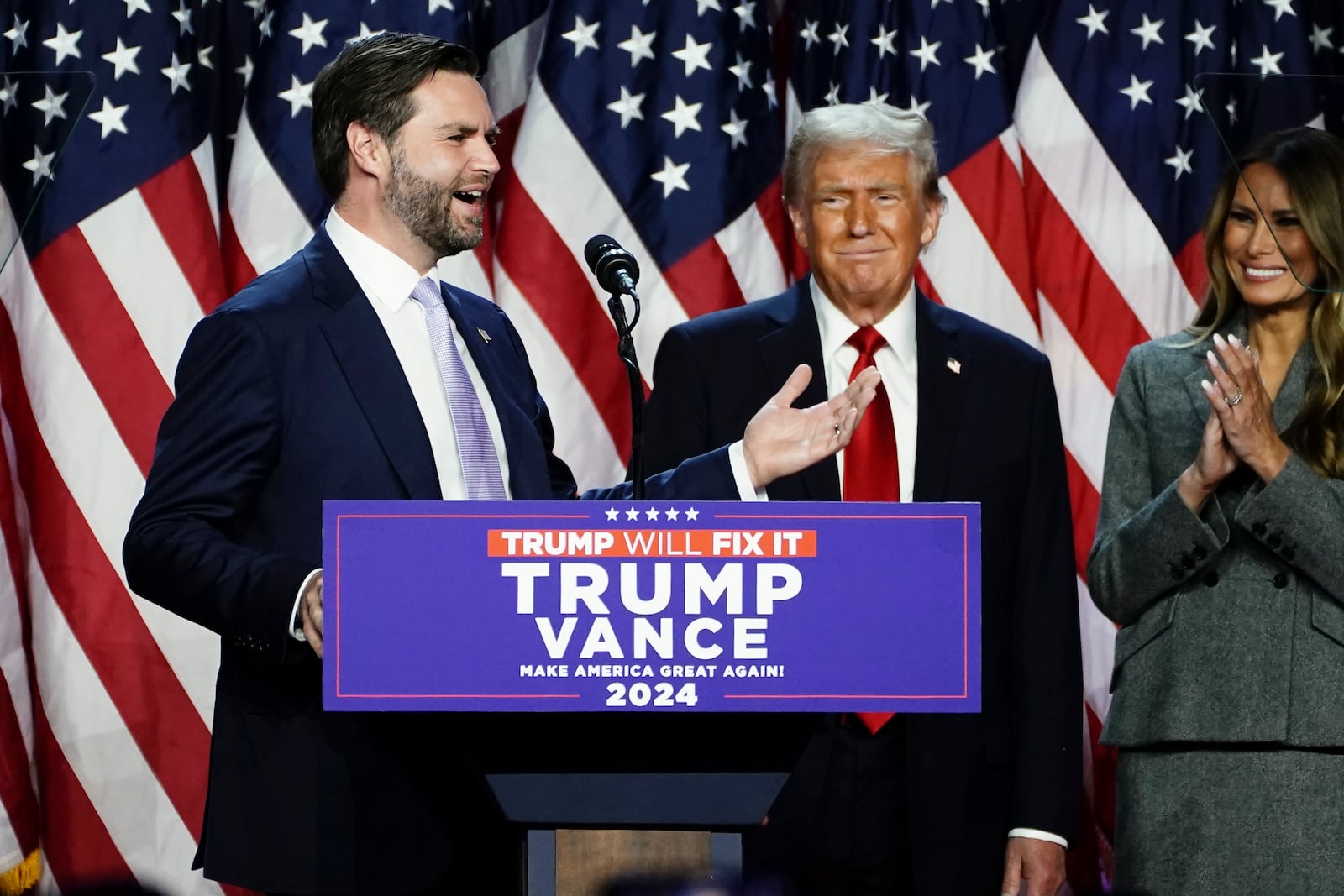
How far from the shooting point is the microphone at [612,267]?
1.85 m

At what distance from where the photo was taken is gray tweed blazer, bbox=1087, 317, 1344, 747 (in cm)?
244

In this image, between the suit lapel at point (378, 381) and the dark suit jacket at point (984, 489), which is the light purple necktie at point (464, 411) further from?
the dark suit jacket at point (984, 489)

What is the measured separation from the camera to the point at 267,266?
3.52 m

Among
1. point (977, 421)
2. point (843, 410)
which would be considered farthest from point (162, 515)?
point (977, 421)

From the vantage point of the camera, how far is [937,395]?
8.12 feet

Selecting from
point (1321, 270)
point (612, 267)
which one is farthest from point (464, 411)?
point (1321, 270)

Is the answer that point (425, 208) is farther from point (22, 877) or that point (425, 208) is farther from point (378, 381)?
point (22, 877)

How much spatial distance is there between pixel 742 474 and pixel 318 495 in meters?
0.55

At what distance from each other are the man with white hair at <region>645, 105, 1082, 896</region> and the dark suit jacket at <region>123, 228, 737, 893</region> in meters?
0.52

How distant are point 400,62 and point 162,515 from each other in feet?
2.40

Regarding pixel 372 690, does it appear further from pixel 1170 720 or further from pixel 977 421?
pixel 1170 720

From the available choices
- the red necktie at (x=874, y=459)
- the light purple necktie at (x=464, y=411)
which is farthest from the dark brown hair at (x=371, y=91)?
the red necktie at (x=874, y=459)

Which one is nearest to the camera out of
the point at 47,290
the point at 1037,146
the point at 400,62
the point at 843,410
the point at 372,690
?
the point at 372,690

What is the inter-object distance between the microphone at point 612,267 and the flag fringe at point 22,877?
2246 millimetres
